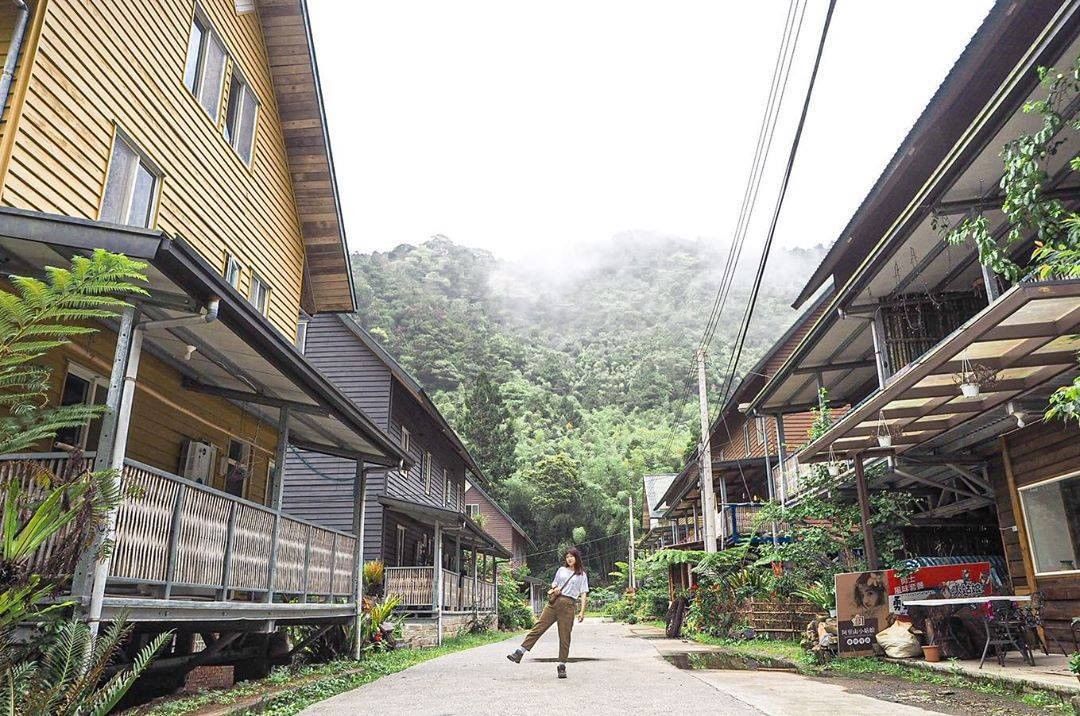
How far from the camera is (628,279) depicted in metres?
200

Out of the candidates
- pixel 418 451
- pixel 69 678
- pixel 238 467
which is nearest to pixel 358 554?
pixel 238 467

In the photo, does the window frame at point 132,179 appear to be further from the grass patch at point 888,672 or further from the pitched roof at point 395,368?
the pitched roof at point 395,368

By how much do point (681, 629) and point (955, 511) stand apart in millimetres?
10573

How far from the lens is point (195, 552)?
7.79m

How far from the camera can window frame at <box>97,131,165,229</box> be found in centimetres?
938

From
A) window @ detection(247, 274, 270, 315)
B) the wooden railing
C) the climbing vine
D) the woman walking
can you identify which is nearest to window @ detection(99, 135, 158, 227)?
window @ detection(247, 274, 270, 315)

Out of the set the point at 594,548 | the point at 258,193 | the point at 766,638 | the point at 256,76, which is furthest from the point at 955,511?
the point at 594,548

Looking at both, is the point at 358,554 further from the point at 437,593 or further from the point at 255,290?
the point at 437,593

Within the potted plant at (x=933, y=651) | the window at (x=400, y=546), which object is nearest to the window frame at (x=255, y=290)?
the window at (x=400, y=546)

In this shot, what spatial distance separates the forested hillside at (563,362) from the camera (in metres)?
63.9

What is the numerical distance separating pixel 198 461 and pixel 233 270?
10.3ft

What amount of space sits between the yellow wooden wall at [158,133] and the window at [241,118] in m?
0.20

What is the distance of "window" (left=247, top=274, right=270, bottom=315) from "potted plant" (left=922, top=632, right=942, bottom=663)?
11.5 metres

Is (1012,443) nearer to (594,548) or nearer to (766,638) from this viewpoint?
(766,638)
